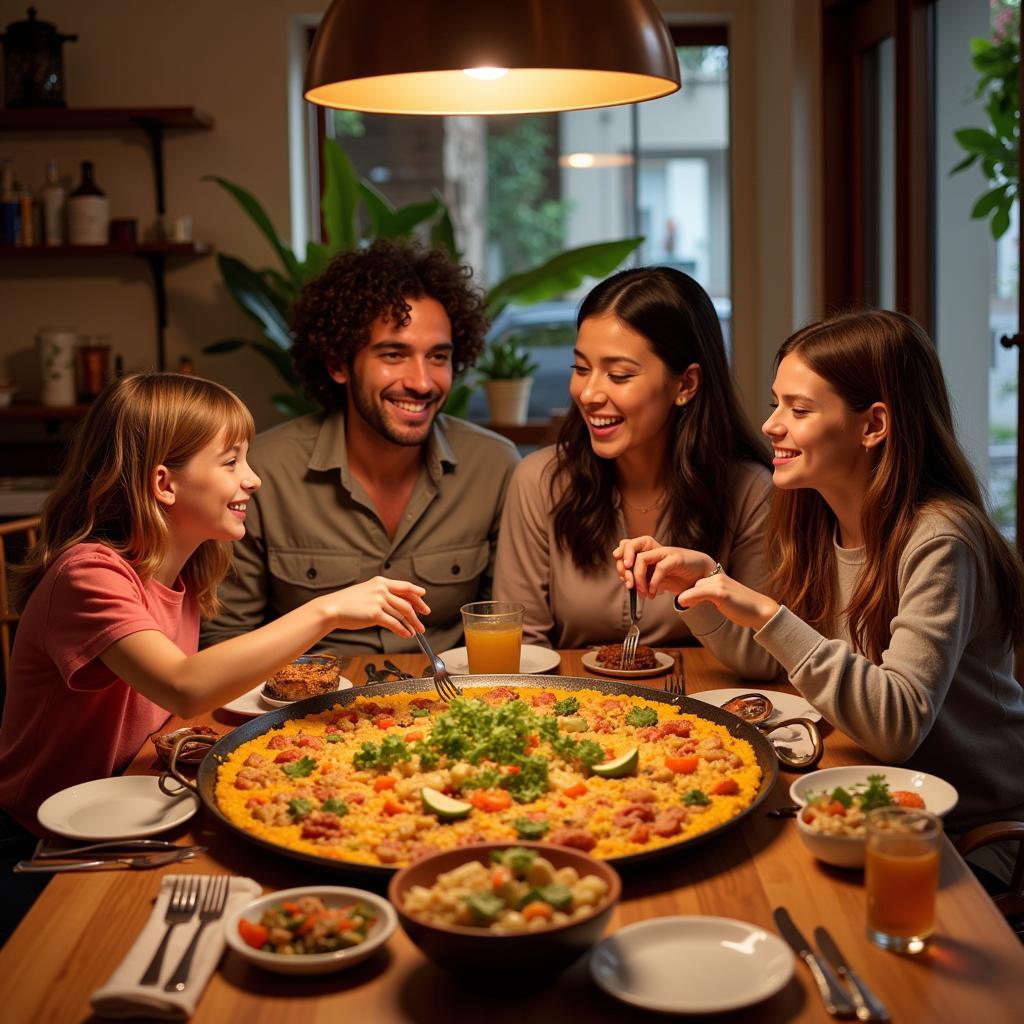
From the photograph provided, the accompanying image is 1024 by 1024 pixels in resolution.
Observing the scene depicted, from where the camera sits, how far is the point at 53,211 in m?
4.62

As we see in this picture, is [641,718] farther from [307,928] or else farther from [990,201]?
[990,201]

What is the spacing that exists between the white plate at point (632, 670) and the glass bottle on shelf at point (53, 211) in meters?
3.14

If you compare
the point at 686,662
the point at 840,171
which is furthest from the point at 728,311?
the point at 686,662

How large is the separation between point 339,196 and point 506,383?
2.88 ft

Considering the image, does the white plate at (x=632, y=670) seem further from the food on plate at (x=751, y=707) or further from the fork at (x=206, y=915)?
the fork at (x=206, y=915)

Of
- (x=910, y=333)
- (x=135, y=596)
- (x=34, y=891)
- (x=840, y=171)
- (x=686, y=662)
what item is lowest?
(x=34, y=891)

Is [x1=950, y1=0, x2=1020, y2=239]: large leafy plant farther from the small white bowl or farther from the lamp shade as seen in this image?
the small white bowl

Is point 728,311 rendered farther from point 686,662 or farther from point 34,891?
point 34,891

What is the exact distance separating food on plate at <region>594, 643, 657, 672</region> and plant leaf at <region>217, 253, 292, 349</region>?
244cm

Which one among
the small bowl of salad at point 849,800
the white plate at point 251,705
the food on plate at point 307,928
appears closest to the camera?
the food on plate at point 307,928

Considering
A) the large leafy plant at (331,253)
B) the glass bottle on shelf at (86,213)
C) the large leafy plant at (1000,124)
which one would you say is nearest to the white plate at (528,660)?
the large leafy plant at (1000,124)

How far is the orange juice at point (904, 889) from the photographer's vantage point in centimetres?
122

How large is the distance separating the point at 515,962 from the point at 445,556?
6.46ft

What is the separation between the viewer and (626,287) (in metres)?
2.73
